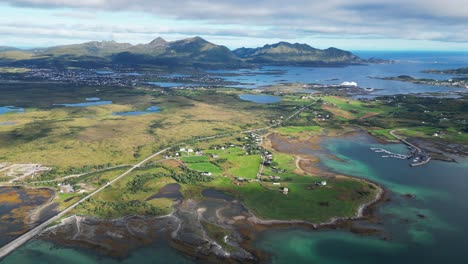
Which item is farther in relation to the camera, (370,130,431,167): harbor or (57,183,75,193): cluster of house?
(370,130,431,167): harbor

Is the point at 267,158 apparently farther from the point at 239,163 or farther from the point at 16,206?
the point at 16,206

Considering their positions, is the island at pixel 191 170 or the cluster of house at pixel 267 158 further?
the cluster of house at pixel 267 158

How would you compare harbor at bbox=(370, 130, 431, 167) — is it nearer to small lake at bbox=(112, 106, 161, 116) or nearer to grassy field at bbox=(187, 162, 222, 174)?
grassy field at bbox=(187, 162, 222, 174)

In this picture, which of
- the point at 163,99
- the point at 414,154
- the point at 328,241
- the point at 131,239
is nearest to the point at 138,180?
the point at 131,239

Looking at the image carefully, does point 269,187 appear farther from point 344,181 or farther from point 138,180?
point 138,180

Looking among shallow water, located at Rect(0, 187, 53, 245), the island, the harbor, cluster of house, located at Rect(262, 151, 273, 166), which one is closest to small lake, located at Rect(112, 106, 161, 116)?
the island

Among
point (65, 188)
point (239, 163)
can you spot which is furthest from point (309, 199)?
point (65, 188)

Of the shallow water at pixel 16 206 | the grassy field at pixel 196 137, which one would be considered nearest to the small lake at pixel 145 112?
the grassy field at pixel 196 137

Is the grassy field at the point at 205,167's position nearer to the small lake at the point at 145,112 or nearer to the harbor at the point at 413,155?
the harbor at the point at 413,155
